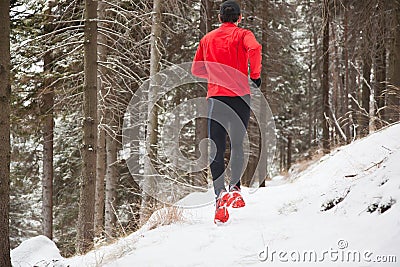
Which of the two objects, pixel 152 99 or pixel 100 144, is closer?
pixel 152 99

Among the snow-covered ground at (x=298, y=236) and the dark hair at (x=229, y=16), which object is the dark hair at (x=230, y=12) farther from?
the snow-covered ground at (x=298, y=236)

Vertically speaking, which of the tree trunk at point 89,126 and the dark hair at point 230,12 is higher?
the dark hair at point 230,12

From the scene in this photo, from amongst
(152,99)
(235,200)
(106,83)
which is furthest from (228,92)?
(106,83)

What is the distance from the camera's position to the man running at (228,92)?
172 inches

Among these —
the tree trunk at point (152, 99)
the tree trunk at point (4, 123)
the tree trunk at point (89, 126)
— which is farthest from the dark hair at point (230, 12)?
the tree trunk at point (152, 99)

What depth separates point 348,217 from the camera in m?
3.34

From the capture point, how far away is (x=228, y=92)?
4.37 meters
